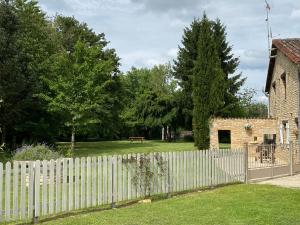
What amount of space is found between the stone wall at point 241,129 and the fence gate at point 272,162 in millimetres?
8831

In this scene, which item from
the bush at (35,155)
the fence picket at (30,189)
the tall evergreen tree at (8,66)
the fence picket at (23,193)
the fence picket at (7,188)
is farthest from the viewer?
the tall evergreen tree at (8,66)

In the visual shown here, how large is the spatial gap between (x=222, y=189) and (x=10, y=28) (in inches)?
831

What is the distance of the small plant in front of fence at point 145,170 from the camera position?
37.3 ft

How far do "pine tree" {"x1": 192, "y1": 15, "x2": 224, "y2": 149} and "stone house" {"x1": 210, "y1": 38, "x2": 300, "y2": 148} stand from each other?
0.72 m

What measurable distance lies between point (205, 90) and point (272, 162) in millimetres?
13994

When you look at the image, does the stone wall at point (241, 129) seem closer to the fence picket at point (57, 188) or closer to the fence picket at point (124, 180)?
the fence picket at point (124, 180)

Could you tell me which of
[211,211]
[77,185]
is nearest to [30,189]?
[77,185]

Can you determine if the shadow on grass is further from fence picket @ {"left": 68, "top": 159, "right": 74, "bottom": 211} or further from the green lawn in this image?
the green lawn

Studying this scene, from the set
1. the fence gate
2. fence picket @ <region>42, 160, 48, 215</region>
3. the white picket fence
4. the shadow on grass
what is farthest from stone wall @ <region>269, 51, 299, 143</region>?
fence picket @ <region>42, 160, 48, 215</region>

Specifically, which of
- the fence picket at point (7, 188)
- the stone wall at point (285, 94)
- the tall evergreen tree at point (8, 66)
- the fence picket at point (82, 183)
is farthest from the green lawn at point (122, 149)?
the fence picket at point (7, 188)

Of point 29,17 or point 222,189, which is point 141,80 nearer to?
point 29,17

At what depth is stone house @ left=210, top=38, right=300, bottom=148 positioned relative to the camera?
902 inches

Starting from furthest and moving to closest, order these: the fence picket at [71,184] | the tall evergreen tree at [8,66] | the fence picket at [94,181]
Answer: the tall evergreen tree at [8,66], the fence picket at [94,181], the fence picket at [71,184]

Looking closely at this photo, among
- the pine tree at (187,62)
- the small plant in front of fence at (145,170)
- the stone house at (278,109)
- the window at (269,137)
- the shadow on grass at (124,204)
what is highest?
the pine tree at (187,62)
